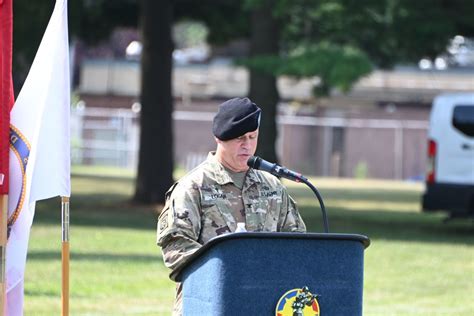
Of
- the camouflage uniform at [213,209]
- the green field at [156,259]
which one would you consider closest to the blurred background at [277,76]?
the green field at [156,259]

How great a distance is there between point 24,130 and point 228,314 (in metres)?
2.20

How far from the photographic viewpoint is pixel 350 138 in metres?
44.9

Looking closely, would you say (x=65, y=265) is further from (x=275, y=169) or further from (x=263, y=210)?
(x=275, y=169)

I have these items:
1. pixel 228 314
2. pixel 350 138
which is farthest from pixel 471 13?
pixel 350 138

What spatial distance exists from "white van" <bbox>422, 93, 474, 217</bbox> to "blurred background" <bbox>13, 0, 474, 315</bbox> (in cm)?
66

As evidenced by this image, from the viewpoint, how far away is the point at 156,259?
16953 millimetres

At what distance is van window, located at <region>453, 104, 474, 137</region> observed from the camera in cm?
2131

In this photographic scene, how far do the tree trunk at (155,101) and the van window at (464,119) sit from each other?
6854mm

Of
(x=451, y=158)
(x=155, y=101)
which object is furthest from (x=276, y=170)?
(x=155, y=101)

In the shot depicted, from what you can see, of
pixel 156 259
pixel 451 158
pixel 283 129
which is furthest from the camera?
pixel 283 129

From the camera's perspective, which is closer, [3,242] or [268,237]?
[268,237]

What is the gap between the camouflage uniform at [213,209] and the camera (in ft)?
19.1

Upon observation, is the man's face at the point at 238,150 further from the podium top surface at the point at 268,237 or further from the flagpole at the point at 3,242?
the flagpole at the point at 3,242

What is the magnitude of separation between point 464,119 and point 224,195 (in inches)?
621
